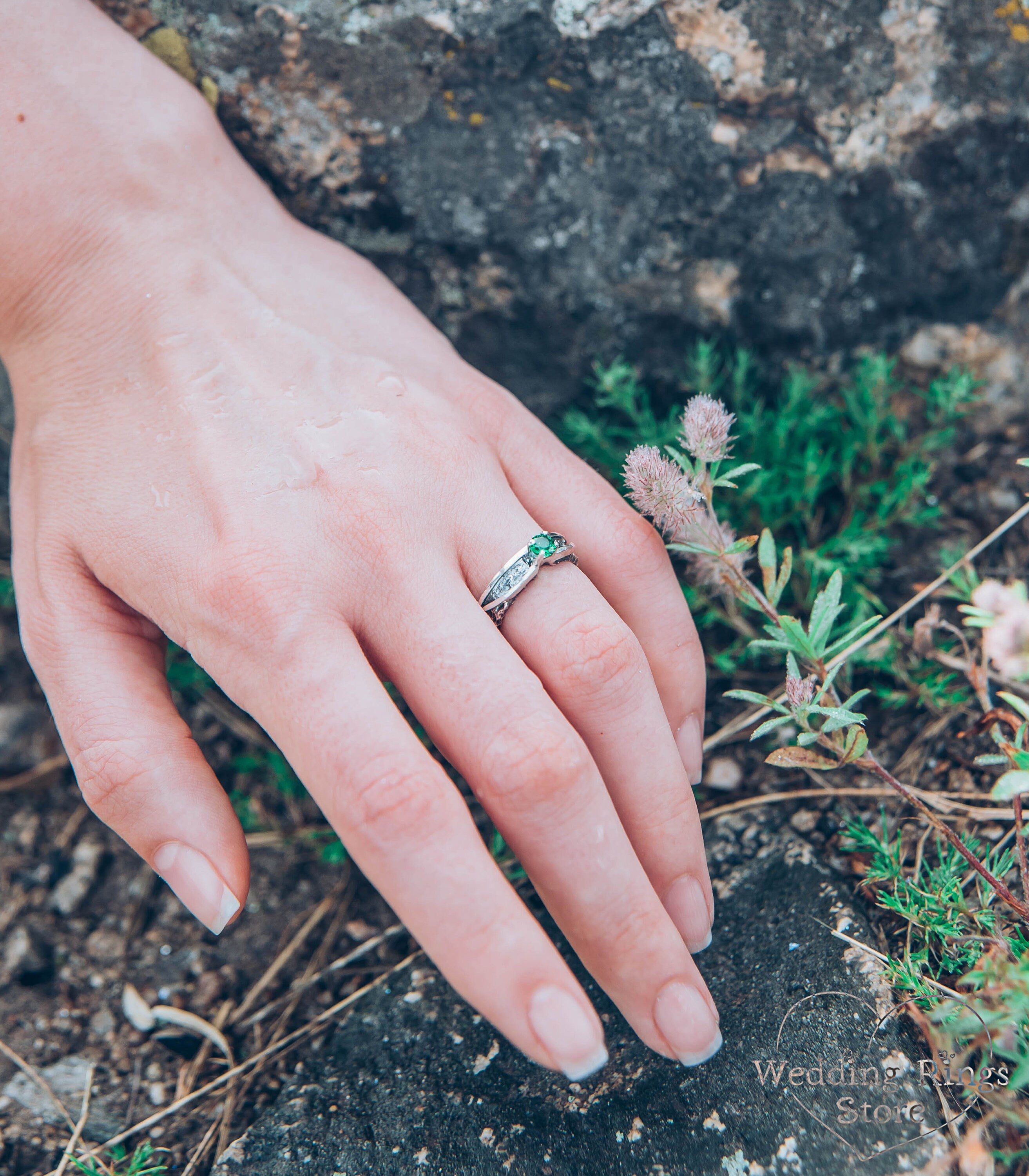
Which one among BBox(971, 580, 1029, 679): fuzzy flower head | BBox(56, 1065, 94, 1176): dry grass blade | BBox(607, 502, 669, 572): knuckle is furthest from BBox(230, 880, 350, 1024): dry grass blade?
BBox(971, 580, 1029, 679): fuzzy flower head

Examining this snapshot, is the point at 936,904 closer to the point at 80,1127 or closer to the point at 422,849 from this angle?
the point at 422,849

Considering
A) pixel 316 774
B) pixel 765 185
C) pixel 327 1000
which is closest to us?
pixel 316 774

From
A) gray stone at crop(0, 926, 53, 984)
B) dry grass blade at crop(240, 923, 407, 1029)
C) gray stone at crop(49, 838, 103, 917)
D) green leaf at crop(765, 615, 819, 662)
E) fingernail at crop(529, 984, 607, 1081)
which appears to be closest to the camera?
fingernail at crop(529, 984, 607, 1081)

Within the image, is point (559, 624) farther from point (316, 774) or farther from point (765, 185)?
point (765, 185)

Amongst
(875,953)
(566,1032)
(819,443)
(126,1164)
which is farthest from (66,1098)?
(819,443)

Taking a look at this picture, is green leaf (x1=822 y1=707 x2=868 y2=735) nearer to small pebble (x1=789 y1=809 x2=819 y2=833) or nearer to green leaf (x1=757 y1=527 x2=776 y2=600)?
green leaf (x1=757 y1=527 x2=776 y2=600)

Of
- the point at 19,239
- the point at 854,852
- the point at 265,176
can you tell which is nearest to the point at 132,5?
the point at 265,176
